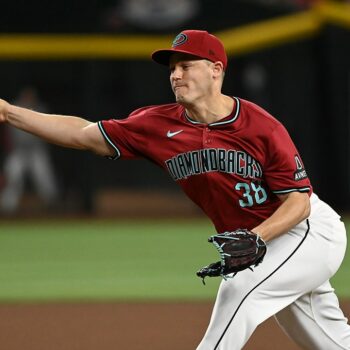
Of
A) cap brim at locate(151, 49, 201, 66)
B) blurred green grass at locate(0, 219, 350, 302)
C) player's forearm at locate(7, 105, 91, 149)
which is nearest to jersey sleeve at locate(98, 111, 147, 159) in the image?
player's forearm at locate(7, 105, 91, 149)

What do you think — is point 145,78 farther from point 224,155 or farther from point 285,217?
point 285,217

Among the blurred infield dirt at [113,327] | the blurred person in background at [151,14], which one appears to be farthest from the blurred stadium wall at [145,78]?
the blurred infield dirt at [113,327]

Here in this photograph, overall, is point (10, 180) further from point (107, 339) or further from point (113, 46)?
point (107, 339)

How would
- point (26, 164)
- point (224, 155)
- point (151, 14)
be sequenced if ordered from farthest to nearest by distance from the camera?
point (151, 14) < point (26, 164) < point (224, 155)

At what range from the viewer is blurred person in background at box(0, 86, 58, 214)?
15.3 m

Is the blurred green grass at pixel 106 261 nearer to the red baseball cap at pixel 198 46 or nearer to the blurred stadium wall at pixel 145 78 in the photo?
the blurred stadium wall at pixel 145 78

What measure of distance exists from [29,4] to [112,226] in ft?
15.5

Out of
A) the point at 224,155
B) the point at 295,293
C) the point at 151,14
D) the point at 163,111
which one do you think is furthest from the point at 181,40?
the point at 151,14

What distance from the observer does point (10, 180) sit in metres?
15.2

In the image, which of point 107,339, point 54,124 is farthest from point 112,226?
point 54,124

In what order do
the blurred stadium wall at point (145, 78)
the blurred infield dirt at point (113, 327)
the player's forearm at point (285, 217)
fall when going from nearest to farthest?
1. the player's forearm at point (285, 217)
2. the blurred infield dirt at point (113, 327)
3. the blurred stadium wall at point (145, 78)

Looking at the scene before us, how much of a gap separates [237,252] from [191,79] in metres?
0.77

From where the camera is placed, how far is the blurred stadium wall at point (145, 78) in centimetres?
1481

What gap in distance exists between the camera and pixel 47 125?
4.42 m
